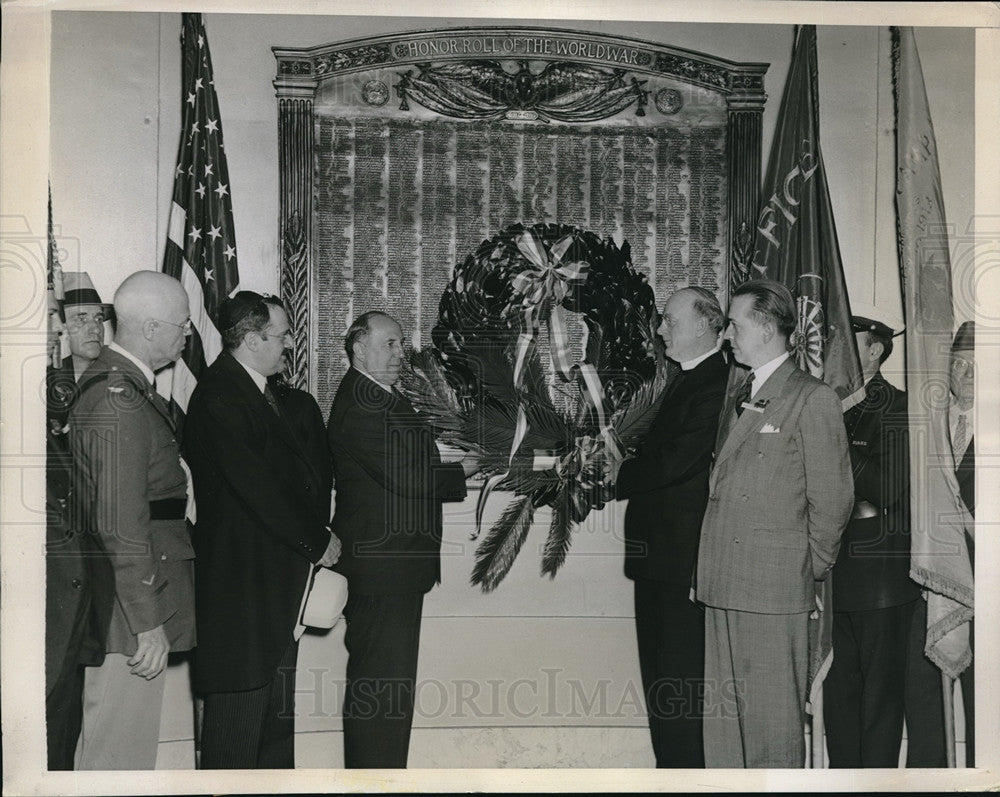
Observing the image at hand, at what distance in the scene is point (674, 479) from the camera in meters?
3.56

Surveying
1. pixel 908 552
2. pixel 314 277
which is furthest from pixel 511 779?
pixel 314 277

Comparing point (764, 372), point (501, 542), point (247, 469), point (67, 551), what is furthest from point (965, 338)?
point (67, 551)

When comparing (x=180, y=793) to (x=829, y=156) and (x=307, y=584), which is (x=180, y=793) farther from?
(x=829, y=156)

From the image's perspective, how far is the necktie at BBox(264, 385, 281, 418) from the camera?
350 centimetres

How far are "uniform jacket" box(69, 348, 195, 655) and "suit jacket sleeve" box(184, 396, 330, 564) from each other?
12 cm

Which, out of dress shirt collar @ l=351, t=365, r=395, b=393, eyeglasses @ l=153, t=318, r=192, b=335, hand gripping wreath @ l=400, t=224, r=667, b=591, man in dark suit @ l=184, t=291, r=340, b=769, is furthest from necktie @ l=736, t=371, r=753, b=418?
eyeglasses @ l=153, t=318, r=192, b=335

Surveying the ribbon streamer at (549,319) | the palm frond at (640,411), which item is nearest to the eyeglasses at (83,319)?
the ribbon streamer at (549,319)

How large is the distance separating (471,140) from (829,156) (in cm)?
129

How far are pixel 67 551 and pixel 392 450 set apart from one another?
3.85 feet

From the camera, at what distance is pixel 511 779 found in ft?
12.1

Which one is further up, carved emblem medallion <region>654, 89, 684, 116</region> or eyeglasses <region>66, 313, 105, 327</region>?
carved emblem medallion <region>654, 89, 684, 116</region>

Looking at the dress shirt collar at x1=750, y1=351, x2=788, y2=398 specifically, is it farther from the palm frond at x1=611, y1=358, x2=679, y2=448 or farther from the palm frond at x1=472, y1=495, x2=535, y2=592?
the palm frond at x1=472, y1=495, x2=535, y2=592

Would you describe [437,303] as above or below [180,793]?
above

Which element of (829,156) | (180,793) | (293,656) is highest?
(829,156)
